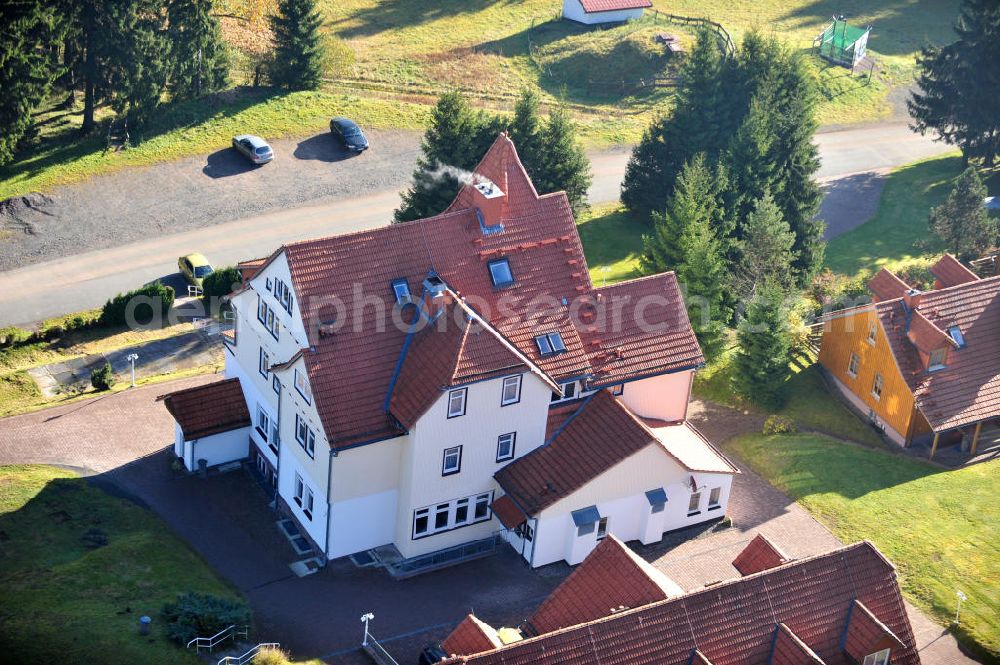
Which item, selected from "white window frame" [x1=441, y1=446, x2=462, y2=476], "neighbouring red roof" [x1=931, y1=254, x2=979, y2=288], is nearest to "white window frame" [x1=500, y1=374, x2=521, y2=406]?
"white window frame" [x1=441, y1=446, x2=462, y2=476]

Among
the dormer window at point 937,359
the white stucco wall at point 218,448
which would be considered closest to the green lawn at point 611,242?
the dormer window at point 937,359

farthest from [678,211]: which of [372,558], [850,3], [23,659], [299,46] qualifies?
[850,3]

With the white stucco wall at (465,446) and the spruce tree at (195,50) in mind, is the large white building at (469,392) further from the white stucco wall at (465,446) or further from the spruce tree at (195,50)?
the spruce tree at (195,50)

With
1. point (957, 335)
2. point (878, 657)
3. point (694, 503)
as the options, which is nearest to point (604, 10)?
point (957, 335)

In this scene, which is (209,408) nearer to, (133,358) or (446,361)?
(133,358)

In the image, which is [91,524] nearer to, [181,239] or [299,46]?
[181,239]

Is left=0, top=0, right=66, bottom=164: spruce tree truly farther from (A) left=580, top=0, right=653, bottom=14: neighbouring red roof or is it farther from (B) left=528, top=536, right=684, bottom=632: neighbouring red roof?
(B) left=528, top=536, right=684, bottom=632: neighbouring red roof
